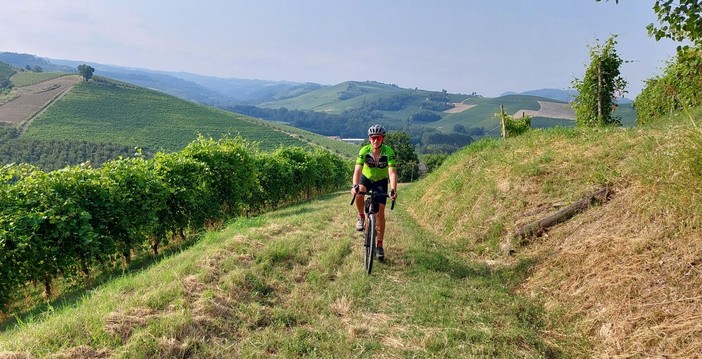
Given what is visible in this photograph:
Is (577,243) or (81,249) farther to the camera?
(81,249)

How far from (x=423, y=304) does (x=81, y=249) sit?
7808mm

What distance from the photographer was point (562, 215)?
7691mm

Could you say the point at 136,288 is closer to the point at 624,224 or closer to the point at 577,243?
the point at 577,243

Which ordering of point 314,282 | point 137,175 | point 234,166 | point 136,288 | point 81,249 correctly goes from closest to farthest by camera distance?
point 136,288 → point 314,282 → point 81,249 → point 137,175 → point 234,166

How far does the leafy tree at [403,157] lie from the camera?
2977 inches

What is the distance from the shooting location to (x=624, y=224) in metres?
6.00

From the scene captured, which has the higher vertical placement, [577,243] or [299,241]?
[577,243]

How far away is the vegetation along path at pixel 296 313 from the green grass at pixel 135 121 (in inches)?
3552

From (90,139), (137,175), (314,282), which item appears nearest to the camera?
(314,282)

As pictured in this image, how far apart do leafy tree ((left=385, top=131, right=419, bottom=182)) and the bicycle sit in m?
67.5

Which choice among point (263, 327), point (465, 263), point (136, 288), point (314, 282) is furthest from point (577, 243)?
point (136, 288)

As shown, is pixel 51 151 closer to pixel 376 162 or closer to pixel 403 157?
pixel 403 157

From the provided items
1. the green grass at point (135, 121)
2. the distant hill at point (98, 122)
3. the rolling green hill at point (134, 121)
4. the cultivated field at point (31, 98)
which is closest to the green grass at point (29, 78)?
the distant hill at point (98, 122)

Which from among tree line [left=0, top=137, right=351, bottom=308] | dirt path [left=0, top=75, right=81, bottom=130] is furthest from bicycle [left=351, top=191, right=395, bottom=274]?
dirt path [left=0, top=75, right=81, bottom=130]
